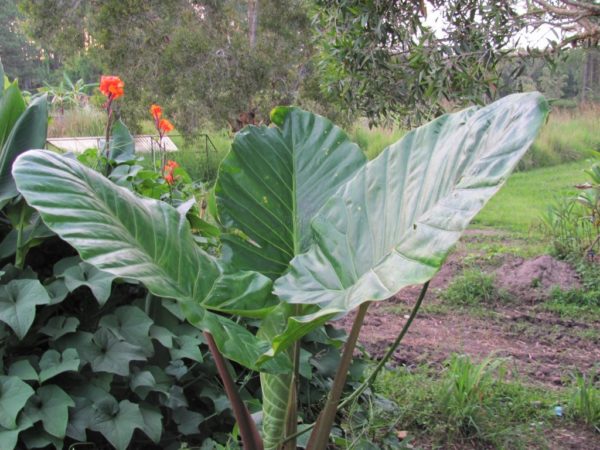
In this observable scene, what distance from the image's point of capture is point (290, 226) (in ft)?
4.61

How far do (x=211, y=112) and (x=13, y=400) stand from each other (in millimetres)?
6964

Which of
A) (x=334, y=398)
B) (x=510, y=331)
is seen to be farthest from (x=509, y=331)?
(x=334, y=398)

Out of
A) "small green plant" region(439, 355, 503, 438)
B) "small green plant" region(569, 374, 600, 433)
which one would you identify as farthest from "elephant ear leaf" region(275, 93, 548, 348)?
"small green plant" region(569, 374, 600, 433)

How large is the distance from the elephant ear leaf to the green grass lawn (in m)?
3.42

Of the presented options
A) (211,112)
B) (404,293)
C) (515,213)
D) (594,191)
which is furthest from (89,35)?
(594,191)

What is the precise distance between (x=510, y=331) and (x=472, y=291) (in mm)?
531

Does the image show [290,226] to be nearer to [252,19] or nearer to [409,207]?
[409,207]

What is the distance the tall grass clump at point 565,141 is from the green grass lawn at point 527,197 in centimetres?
26

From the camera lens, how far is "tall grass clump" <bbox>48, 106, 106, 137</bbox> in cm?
856

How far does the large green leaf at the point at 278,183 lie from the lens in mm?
1384

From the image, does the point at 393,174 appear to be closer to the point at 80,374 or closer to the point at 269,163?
the point at 269,163

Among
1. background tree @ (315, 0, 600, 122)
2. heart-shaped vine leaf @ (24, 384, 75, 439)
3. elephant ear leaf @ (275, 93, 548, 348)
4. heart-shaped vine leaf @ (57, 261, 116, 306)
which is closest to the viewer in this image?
elephant ear leaf @ (275, 93, 548, 348)

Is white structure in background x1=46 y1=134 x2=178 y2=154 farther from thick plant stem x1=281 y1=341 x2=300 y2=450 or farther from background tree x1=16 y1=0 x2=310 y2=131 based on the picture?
background tree x1=16 y1=0 x2=310 y2=131

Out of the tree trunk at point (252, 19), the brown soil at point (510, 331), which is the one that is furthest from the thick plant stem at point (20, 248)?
the tree trunk at point (252, 19)
